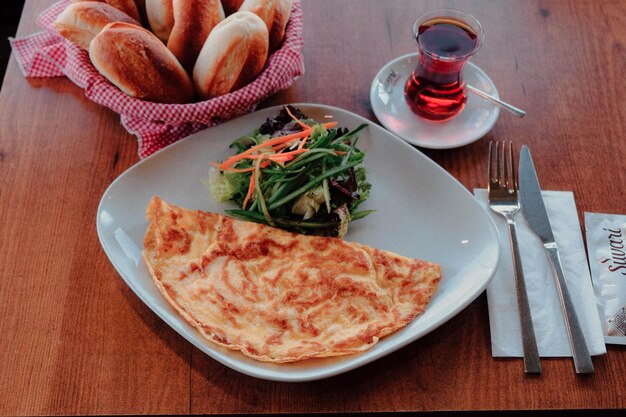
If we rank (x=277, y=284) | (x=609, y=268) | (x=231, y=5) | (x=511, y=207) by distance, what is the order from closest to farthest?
(x=277, y=284)
(x=609, y=268)
(x=511, y=207)
(x=231, y=5)

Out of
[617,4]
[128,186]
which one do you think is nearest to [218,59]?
[128,186]

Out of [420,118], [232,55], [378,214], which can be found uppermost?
[232,55]

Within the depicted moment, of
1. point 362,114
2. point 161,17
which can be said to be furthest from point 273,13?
point 362,114

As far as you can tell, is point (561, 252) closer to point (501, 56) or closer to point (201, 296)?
point (501, 56)

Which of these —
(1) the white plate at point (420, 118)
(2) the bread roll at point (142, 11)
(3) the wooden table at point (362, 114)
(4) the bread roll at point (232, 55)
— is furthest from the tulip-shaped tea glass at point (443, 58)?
(2) the bread roll at point (142, 11)

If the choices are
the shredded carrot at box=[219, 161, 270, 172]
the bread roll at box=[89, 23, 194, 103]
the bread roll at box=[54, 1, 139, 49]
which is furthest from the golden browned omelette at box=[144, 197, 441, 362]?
the bread roll at box=[54, 1, 139, 49]

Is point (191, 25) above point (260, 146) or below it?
above

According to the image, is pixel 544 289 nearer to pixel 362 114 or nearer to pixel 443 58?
pixel 443 58
